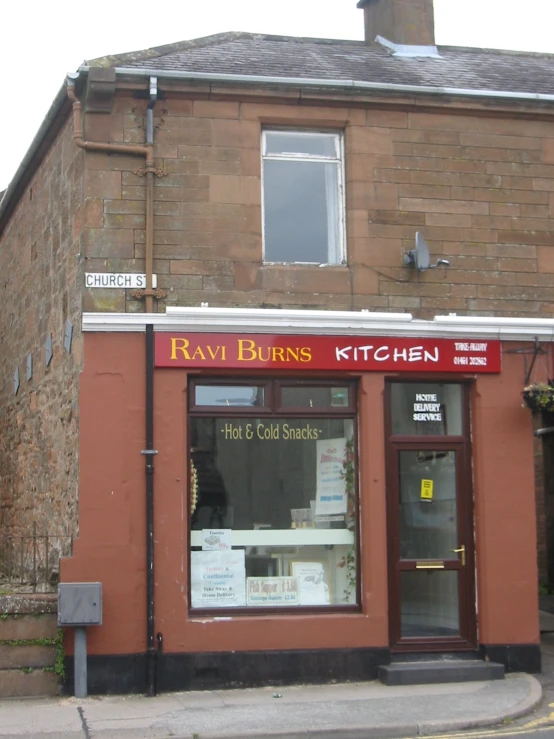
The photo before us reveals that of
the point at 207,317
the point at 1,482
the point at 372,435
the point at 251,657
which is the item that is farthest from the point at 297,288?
the point at 1,482

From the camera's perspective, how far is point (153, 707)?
943cm

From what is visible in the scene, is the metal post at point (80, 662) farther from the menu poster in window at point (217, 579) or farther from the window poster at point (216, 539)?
the window poster at point (216, 539)

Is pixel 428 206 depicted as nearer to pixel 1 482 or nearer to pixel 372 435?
pixel 372 435

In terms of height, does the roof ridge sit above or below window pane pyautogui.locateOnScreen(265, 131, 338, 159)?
above

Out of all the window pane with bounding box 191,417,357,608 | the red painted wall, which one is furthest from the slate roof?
the window pane with bounding box 191,417,357,608

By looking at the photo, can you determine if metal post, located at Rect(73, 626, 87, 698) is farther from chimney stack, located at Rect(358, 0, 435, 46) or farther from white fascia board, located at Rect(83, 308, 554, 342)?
→ chimney stack, located at Rect(358, 0, 435, 46)

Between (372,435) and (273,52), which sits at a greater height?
(273,52)

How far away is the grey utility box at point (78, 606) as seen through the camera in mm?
9625

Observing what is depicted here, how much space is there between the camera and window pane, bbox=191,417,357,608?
416 inches

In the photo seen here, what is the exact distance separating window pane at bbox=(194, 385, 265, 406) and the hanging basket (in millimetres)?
2782

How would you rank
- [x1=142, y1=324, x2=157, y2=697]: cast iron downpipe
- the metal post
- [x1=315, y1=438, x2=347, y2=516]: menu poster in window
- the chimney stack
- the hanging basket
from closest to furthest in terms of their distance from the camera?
the metal post → [x1=142, y1=324, x2=157, y2=697]: cast iron downpipe → the hanging basket → [x1=315, y1=438, x2=347, y2=516]: menu poster in window → the chimney stack

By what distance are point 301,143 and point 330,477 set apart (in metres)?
3.68

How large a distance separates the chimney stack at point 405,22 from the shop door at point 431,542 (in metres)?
5.28

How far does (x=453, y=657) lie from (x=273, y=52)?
24.1ft
